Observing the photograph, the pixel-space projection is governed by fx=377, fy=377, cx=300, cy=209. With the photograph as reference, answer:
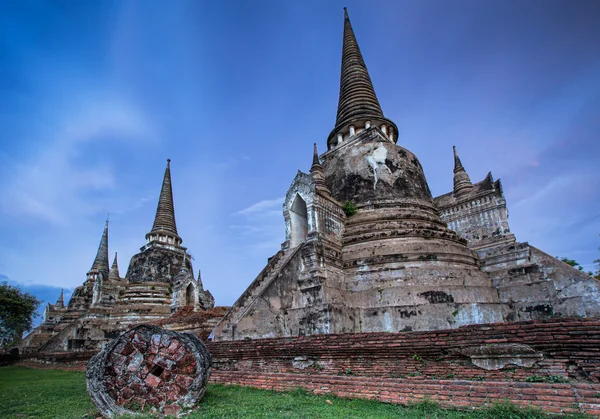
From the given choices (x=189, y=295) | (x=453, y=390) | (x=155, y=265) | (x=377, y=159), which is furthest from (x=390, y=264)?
(x=155, y=265)

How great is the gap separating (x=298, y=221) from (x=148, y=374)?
997cm

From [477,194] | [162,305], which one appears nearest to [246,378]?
[477,194]

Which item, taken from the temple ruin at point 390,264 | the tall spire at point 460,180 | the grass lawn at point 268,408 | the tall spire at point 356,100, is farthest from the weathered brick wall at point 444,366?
the tall spire at point 356,100

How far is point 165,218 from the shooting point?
3189cm

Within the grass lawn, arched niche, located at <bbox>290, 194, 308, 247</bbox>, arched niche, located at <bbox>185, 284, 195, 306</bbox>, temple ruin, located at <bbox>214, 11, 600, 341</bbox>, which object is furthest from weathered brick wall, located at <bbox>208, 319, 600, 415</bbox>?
arched niche, located at <bbox>185, 284, 195, 306</bbox>

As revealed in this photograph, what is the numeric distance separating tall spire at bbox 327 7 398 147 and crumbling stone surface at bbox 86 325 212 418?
15.5m

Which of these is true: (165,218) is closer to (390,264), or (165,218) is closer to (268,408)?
(390,264)

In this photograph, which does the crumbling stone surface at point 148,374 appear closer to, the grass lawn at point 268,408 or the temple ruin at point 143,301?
the grass lawn at point 268,408

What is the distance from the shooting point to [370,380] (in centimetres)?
654

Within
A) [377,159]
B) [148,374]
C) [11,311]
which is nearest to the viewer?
[148,374]

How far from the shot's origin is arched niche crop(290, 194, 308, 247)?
15039 mm

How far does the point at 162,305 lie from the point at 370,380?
2363 cm

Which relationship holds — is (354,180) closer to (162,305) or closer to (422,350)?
(422,350)

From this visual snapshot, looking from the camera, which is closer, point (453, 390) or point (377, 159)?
point (453, 390)
